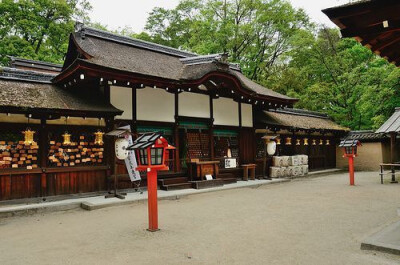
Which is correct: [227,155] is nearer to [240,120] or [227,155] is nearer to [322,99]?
[240,120]

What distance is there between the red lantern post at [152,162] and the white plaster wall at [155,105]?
17.6 feet

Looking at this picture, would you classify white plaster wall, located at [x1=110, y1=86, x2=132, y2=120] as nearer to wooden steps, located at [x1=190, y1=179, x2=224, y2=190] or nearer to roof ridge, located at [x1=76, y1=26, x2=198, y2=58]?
roof ridge, located at [x1=76, y1=26, x2=198, y2=58]

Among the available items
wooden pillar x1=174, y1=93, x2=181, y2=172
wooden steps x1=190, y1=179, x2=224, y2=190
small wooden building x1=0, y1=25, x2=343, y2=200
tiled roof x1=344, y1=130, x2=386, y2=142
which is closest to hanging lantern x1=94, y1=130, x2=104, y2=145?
small wooden building x1=0, y1=25, x2=343, y2=200

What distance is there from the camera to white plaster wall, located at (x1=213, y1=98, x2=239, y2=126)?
15156 millimetres

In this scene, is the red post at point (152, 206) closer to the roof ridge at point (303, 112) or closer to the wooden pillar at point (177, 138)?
the wooden pillar at point (177, 138)

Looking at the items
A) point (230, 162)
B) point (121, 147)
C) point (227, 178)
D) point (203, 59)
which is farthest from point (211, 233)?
point (203, 59)

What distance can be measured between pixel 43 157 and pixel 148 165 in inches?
196

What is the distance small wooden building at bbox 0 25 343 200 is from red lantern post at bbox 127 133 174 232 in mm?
4244

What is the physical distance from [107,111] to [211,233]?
240 inches

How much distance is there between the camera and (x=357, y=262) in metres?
4.64

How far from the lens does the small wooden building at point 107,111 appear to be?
31.9 feet

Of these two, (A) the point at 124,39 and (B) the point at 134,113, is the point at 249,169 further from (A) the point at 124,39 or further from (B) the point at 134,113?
(A) the point at 124,39

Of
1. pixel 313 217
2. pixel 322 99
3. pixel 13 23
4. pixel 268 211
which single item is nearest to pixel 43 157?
pixel 268 211

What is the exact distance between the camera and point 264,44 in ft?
93.7
